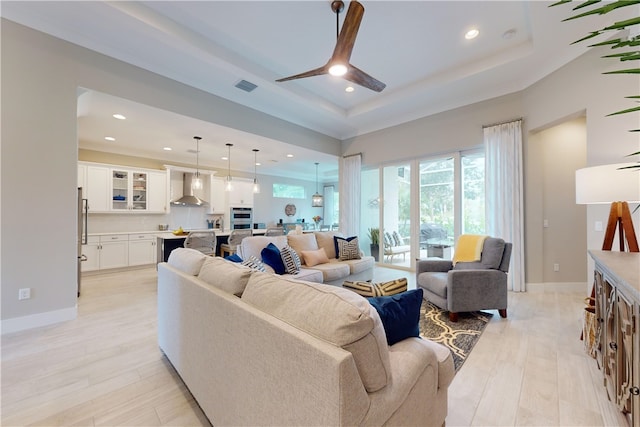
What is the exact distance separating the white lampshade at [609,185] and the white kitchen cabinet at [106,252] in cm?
735

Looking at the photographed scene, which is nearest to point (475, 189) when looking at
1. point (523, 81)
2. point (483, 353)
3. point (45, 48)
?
point (523, 81)

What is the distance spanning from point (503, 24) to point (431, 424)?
13.3 feet

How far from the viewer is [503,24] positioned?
3.35m

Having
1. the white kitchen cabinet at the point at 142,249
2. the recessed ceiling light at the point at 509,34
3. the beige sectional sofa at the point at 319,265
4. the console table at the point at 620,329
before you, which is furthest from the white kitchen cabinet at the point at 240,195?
the console table at the point at 620,329

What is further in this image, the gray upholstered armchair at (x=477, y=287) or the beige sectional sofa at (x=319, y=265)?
the beige sectional sofa at (x=319, y=265)

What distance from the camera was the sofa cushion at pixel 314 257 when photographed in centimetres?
414

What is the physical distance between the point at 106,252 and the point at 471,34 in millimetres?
7099

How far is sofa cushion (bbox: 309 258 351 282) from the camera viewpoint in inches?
154

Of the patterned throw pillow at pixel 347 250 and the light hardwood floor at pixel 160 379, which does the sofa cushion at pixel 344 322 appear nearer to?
the light hardwood floor at pixel 160 379

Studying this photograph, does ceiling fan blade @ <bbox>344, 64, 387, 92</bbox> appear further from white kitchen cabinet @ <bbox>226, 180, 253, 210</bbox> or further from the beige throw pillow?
white kitchen cabinet @ <bbox>226, 180, 253, 210</bbox>

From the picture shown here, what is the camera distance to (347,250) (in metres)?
4.69

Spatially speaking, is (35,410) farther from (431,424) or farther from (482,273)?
(482,273)

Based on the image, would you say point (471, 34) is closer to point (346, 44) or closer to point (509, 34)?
point (509, 34)

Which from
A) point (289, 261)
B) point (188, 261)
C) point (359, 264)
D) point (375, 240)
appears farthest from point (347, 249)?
point (188, 261)
